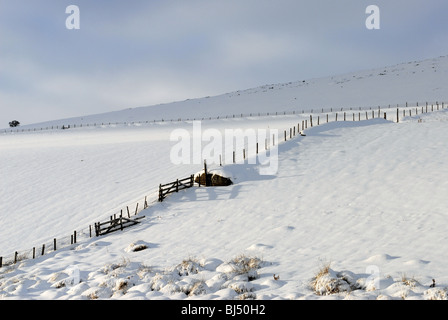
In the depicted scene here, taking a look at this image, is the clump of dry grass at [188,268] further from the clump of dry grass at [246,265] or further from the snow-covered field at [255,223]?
the clump of dry grass at [246,265]

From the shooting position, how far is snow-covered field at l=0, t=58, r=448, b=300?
36.7 feet

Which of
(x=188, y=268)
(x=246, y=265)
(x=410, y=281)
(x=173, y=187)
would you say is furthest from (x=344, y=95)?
(x=410, y=281)

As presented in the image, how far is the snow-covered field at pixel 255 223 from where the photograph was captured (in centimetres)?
1117

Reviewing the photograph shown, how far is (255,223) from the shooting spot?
752 inches

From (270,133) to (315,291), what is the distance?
37246 mm

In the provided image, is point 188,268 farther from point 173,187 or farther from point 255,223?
point 173,187

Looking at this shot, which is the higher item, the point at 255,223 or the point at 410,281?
the point at 410,281

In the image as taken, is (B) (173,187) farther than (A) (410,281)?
Yes

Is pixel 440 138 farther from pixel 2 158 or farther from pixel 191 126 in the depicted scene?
pixel 2 158

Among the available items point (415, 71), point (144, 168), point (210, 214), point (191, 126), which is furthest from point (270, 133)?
point (415, 71)

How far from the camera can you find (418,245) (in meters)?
13.6

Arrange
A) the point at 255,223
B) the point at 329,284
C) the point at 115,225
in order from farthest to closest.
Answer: the point at 115,225 → the point at 255,223 → the point at 329,284

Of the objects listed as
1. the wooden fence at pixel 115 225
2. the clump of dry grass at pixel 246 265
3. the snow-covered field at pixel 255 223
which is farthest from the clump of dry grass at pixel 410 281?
the wooden fence at pixel 115 225

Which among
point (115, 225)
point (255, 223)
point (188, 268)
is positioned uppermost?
point (255, 223)
